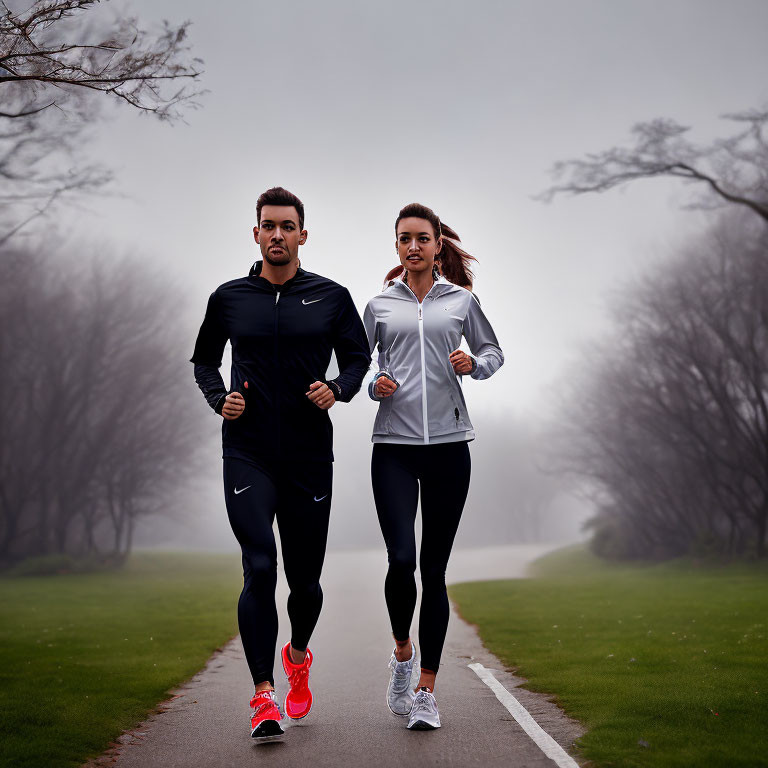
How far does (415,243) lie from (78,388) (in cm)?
2939

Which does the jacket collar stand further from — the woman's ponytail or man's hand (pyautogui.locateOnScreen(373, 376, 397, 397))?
the woman's ponytail

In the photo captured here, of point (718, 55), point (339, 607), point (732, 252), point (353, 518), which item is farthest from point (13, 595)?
point (353, 518)

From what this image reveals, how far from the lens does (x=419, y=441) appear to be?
5176mm

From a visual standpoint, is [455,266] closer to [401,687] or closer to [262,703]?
[401,687]

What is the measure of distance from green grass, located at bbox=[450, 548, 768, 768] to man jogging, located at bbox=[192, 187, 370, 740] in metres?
1.76

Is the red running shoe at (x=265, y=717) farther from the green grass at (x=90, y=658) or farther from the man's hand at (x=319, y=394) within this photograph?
the man's hand at (x=319, y=394)

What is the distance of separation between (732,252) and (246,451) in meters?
26.8

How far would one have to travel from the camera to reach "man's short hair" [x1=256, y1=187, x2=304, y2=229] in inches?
203

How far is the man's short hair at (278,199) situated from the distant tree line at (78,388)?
26765 millimetres

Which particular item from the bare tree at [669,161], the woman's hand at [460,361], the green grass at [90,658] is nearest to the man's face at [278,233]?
Result: the woman's hand at [460,361]

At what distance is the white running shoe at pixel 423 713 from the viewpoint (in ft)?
16.3

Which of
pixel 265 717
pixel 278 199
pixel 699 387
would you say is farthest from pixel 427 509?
pixel 699 387

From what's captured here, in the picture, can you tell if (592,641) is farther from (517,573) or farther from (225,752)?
(517,573)

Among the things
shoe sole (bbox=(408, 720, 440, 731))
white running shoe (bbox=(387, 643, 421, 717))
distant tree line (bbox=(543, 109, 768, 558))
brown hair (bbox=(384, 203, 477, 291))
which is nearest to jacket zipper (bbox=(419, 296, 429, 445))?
brown hair (bbox=(384, 203, 477, 291))
